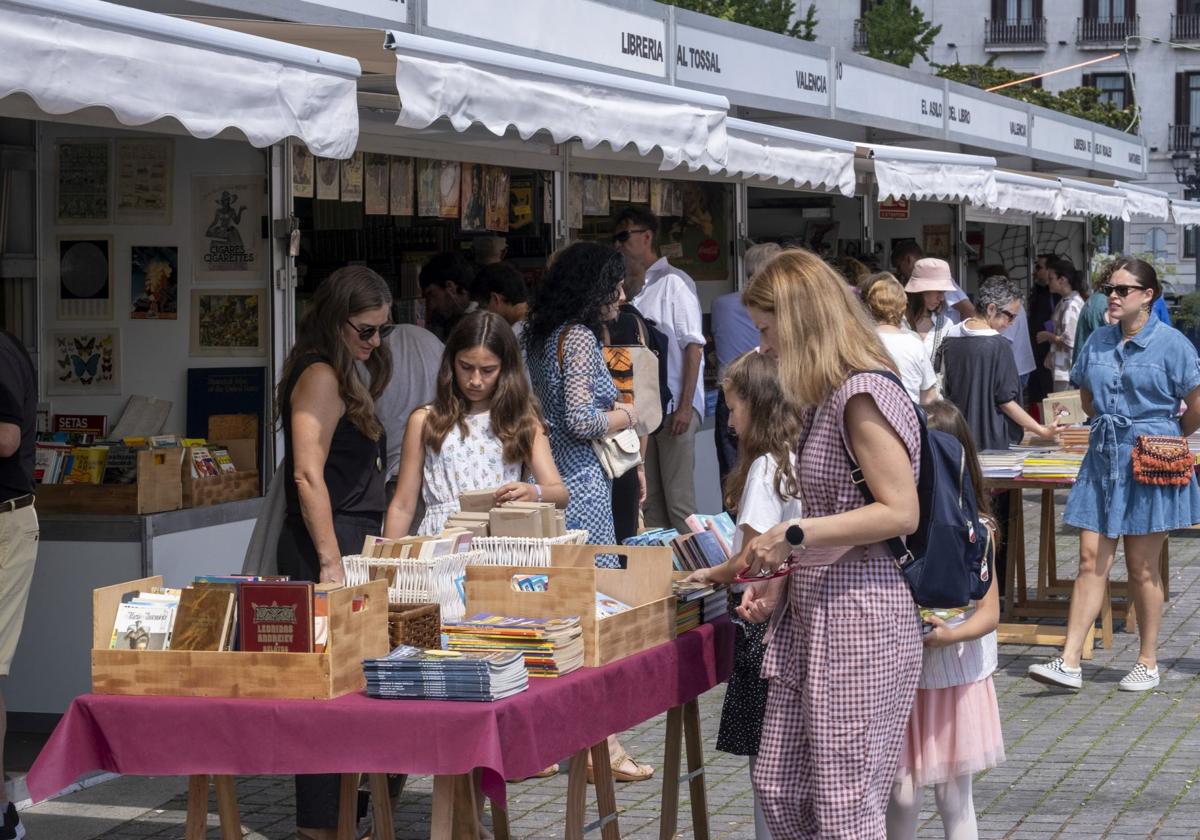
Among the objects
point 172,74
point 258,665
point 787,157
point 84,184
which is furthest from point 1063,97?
point 258,665

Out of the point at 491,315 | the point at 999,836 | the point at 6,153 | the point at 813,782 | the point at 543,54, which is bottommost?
the point at 999,836

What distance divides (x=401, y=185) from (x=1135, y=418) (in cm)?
335

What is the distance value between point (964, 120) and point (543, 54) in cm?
775

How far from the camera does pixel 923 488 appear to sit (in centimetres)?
385

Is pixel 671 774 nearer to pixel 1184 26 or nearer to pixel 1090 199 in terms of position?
pixel 1090 199

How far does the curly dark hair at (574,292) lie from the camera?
583cm

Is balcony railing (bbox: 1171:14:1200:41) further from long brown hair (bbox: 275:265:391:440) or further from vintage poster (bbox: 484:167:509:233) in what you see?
long brown hair (bbox: 275:265:391:440)

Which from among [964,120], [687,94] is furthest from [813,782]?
[964,120]

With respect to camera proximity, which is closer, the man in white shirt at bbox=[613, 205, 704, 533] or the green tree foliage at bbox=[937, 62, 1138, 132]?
the man in white shirt at bbox=[613, 205, 704, 533]

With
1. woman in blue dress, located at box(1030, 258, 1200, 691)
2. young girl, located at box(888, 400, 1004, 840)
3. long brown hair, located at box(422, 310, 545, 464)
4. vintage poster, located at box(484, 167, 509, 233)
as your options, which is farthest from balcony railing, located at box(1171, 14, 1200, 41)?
young girl, located at box(888, 400, 1004, 840)

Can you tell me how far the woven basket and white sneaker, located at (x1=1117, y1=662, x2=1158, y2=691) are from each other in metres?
4.32

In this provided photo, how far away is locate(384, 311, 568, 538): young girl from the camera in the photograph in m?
5.14

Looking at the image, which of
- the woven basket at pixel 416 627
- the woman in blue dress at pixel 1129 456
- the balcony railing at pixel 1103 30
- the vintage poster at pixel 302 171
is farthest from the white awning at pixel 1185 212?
the balcony railing at pixel 1103 30

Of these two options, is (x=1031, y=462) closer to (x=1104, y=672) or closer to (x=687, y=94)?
(x=1104, y=672)
